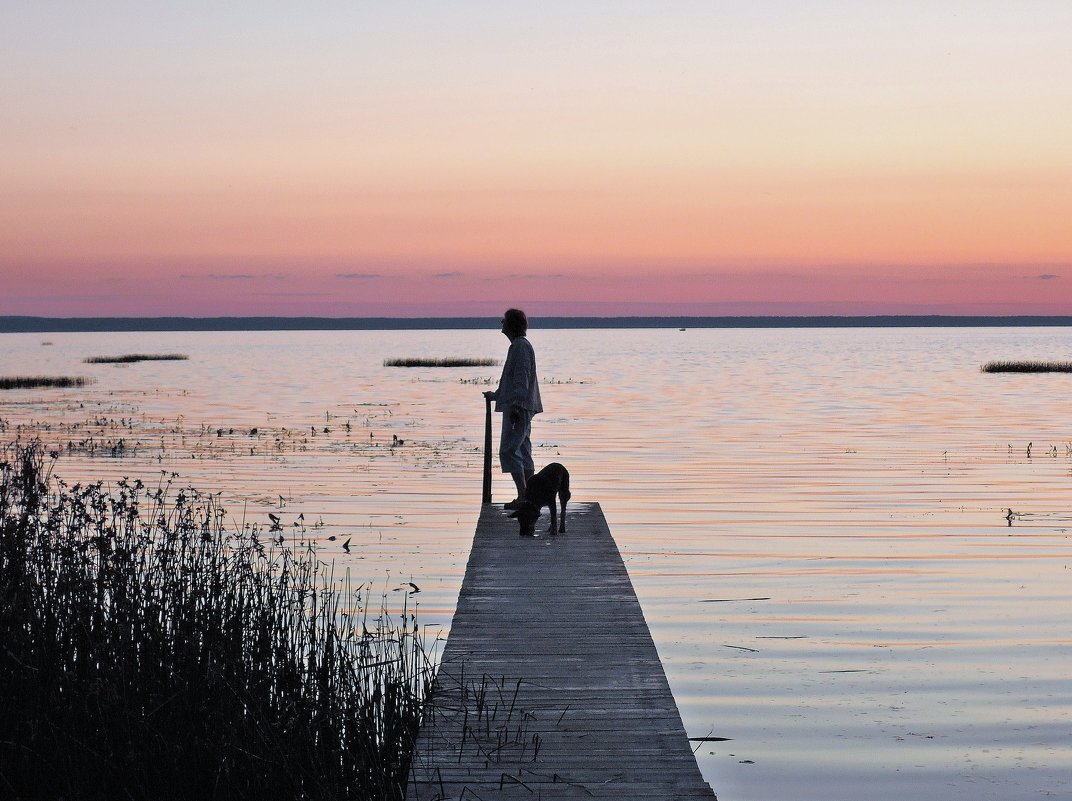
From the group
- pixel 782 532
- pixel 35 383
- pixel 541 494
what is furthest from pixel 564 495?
pixel 35 383

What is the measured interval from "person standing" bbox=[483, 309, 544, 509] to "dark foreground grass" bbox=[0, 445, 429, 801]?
371cm

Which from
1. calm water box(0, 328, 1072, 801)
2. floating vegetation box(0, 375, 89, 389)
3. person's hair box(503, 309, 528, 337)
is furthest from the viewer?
floating vegetation box(0, 375, 89, 389)

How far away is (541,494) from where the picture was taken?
12.9m

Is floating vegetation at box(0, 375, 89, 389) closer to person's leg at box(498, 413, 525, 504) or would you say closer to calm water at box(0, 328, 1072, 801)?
calm water at box(0, 328, 1072, 801)

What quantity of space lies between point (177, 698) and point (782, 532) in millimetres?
10439

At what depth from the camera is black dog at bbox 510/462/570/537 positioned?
12.8m

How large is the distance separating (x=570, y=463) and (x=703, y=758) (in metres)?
16.3

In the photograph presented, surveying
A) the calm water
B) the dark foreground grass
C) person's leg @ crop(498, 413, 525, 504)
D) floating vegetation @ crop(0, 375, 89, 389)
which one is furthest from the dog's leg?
floating vegetation @ crop(0, 375, 89, 389)

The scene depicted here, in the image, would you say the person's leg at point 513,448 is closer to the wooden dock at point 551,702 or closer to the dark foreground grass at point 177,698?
the wooden dock at point 551,702

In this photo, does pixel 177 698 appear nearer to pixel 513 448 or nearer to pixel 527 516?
pixel 527 516

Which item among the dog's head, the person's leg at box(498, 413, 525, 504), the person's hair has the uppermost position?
the person's hair

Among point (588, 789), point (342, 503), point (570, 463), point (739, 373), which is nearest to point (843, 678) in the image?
point (588, 789)

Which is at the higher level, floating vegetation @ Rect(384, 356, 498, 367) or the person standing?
the person standing

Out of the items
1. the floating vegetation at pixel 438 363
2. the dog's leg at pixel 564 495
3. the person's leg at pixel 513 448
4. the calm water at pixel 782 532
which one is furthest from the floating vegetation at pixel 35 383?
the dog's leg at pixel 564 495
